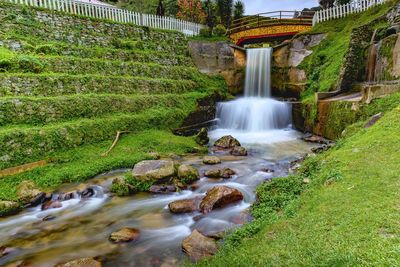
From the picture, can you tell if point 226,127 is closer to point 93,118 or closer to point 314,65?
point 314,65

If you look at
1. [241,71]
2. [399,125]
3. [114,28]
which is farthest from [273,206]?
[241,71]

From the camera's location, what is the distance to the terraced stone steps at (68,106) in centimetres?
905

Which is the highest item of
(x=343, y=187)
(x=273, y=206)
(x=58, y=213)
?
(x=343, y=187)

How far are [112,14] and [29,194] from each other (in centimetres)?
1222

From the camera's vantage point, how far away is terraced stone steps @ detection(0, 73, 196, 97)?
9.80 metres

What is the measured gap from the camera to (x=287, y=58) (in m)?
18.5

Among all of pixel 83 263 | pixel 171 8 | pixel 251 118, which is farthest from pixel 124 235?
pixel 171 8

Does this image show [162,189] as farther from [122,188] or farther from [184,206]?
[184,206]

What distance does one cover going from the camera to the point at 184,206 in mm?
6703

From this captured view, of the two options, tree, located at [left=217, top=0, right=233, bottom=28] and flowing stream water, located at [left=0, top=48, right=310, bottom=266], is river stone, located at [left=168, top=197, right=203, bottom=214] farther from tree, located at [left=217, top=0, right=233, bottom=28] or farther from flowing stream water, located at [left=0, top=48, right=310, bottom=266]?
tree, located at [left=217, top=0, right=233, bottom=28]

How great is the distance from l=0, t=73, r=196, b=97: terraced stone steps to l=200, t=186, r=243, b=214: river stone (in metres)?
7.42

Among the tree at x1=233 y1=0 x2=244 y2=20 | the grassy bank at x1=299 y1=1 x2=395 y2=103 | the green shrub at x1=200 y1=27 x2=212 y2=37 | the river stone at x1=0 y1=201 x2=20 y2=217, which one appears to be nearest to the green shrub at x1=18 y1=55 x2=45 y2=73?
→ the river stone at x1=0 y1=201 x2=20 y2=217

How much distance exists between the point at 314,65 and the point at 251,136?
5803 mm

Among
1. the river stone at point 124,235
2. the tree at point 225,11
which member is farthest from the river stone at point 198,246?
the tree at point 225,11
